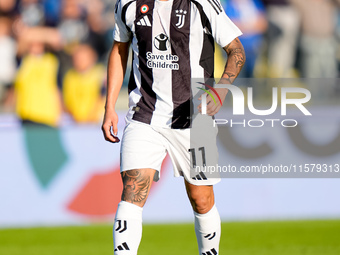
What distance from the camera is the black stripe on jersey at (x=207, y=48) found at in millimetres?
4747

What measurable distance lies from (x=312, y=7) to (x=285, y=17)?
38 cm

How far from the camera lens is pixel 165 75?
4.78 meters

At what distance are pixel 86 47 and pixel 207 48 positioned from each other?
4505 mm

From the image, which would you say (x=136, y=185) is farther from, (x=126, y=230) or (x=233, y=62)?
(x=233, y=62)

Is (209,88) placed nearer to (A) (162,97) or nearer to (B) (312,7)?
(A) (162,97)

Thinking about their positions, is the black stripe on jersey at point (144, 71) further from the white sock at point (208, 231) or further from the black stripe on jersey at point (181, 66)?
the white sock at point (208, 231)

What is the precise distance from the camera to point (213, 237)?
497 cm

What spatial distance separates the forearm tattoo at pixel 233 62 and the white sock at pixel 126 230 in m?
1.02

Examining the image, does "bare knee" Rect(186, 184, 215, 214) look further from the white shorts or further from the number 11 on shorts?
the number 11 on shorts

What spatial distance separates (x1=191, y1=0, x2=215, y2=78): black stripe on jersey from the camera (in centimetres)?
475

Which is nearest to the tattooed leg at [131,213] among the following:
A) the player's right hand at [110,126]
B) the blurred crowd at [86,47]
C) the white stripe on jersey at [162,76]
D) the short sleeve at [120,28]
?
the player's right hand at [110,126]

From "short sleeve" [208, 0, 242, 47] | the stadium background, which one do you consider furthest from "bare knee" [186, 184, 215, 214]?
the stadium background

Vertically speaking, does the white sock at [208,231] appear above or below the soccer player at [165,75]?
below

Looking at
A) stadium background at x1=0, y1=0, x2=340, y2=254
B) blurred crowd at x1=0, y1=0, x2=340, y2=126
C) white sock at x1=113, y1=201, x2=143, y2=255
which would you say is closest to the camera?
white sock at x1=113, y1=201, x2=143, y2=255
